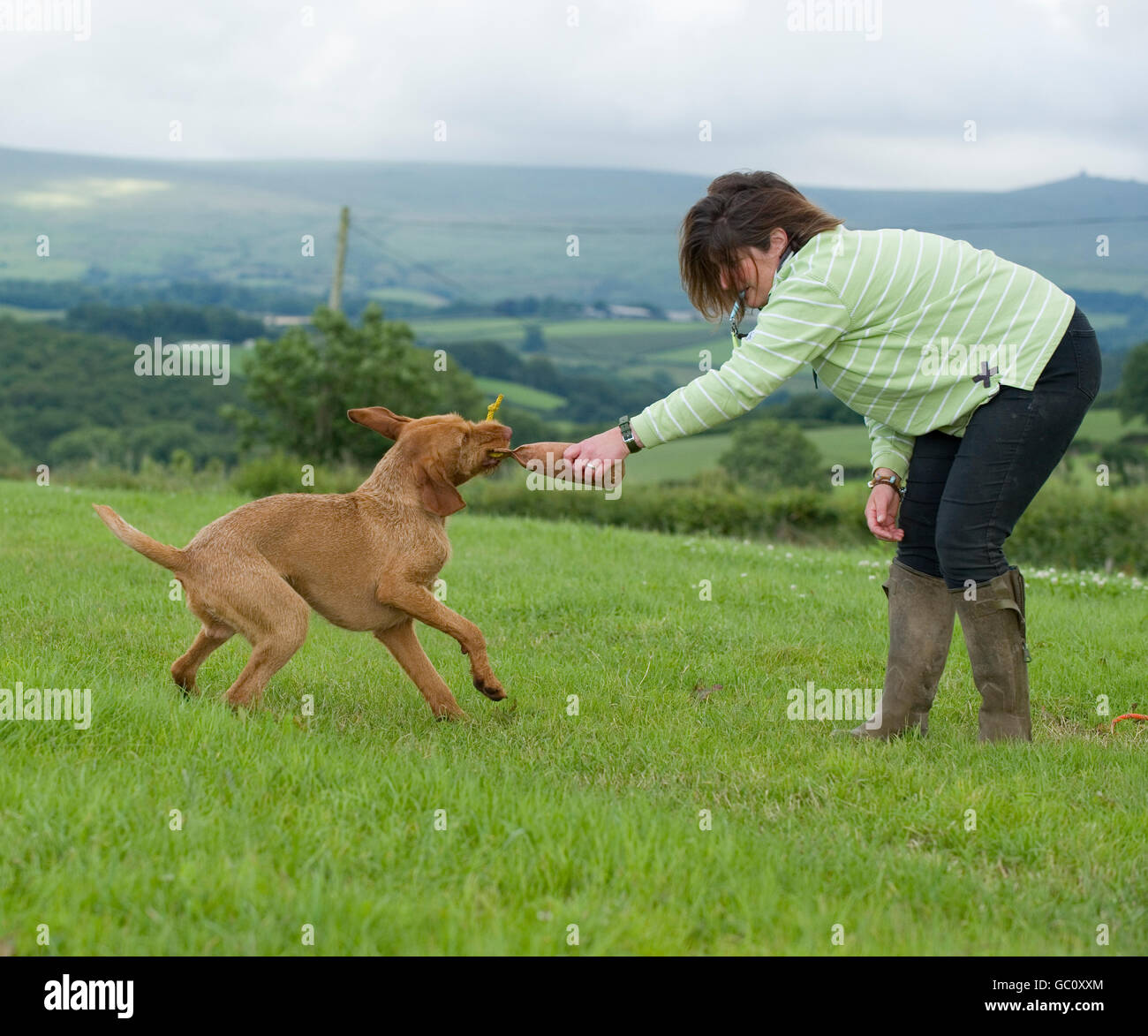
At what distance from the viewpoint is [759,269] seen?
4.84m

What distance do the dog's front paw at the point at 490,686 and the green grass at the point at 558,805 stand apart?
0.18 metres

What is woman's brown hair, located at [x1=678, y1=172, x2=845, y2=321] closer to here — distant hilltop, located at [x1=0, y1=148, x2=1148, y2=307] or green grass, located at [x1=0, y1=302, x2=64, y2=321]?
distant hilltop, located at [x1=0, y1=148, x2=1148, y2=307]

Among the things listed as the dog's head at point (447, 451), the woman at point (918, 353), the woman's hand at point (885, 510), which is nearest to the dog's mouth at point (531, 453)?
the dog's head at point (447, 451)

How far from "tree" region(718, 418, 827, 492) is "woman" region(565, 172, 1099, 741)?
32235 mm

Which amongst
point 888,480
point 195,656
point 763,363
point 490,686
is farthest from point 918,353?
point 195,656

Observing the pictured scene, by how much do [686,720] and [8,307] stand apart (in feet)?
343

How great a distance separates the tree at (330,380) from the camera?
37.6m

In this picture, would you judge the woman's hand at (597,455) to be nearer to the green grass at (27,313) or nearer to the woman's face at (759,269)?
the woman's face at (759,269)

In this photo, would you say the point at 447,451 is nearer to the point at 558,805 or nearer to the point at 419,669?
the point at 419,669

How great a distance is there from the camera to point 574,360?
8038cm

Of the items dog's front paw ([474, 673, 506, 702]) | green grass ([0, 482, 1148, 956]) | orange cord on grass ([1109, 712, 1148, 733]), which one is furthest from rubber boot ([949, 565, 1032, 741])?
dog's front paw ([474, 673, 506, 702])

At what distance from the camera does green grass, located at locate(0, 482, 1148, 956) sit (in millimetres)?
3084

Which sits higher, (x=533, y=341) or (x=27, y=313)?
(x=27, y=313)

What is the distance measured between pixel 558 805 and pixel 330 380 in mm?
35646
